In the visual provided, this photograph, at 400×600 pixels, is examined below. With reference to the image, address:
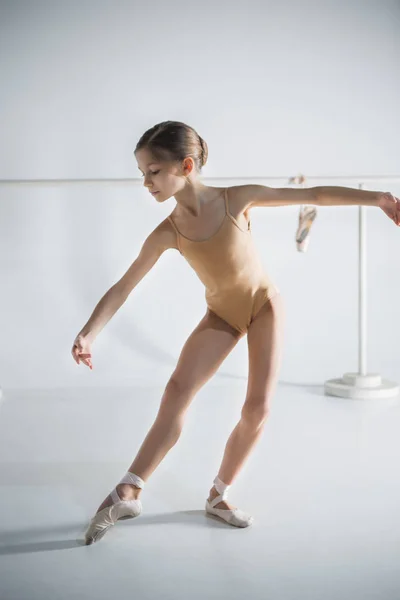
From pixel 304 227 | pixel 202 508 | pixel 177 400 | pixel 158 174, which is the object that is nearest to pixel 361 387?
pixel 304 227

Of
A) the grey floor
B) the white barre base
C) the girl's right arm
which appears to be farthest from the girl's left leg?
the white barre base

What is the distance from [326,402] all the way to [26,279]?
1.17 m

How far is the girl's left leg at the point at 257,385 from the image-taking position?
1460 mm

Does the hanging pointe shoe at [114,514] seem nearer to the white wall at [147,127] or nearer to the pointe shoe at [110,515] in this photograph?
the pointe shoe at [110,515]

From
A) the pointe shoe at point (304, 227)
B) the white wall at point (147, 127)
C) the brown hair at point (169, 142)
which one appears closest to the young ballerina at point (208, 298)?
the brown hair at point (169, 142)

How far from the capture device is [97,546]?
134 cm

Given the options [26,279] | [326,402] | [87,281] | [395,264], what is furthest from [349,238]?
[26,279]

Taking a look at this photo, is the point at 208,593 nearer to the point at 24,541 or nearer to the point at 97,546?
the point at 97,546

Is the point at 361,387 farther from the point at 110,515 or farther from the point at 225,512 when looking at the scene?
the point at 110,515

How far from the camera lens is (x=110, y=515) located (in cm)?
140

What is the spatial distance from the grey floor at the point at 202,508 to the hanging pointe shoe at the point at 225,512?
18 millimetres

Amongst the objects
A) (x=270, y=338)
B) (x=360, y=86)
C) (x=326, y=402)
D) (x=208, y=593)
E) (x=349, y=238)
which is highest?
(x=360, y=86)

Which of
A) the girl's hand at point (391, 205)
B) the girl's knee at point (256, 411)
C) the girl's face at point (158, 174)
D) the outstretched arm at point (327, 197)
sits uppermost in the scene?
the girl's face at point (158, 174)

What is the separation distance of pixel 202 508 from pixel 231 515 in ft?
0.37
